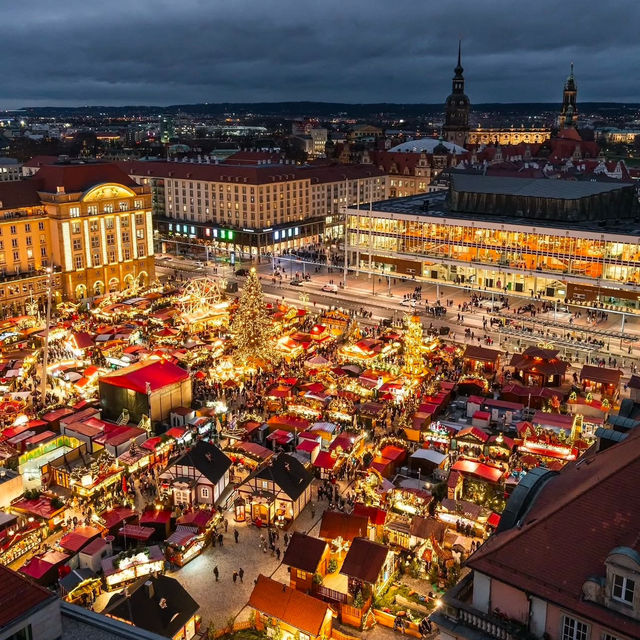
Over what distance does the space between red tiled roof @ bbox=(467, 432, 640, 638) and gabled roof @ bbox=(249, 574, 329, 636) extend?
1099 centimetres

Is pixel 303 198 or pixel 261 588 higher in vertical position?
pixel 303 198

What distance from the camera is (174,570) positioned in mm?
31500

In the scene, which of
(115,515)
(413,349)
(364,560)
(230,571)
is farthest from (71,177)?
(364,560)

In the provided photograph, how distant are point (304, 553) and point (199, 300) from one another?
4199 centimetres

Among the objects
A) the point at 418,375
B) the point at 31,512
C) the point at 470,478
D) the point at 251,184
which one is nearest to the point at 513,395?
the point at 418,375

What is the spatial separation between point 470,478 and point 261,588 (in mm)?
15674

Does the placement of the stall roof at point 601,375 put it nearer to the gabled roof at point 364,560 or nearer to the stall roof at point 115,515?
the gabled roof at point 364,560

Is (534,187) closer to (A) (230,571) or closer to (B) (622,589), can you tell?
(A) (230,571)

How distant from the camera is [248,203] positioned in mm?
109375

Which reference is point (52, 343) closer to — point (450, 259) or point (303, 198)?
point (450, 259)

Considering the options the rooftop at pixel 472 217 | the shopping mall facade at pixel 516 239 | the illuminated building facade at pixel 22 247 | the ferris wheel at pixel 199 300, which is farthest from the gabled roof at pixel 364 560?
the rooftop at pixel 472 217

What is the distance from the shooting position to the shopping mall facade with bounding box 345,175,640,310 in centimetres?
7910

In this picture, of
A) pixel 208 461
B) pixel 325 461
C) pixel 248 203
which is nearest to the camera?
pixel 208 461

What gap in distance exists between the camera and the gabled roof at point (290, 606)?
25969 mm
